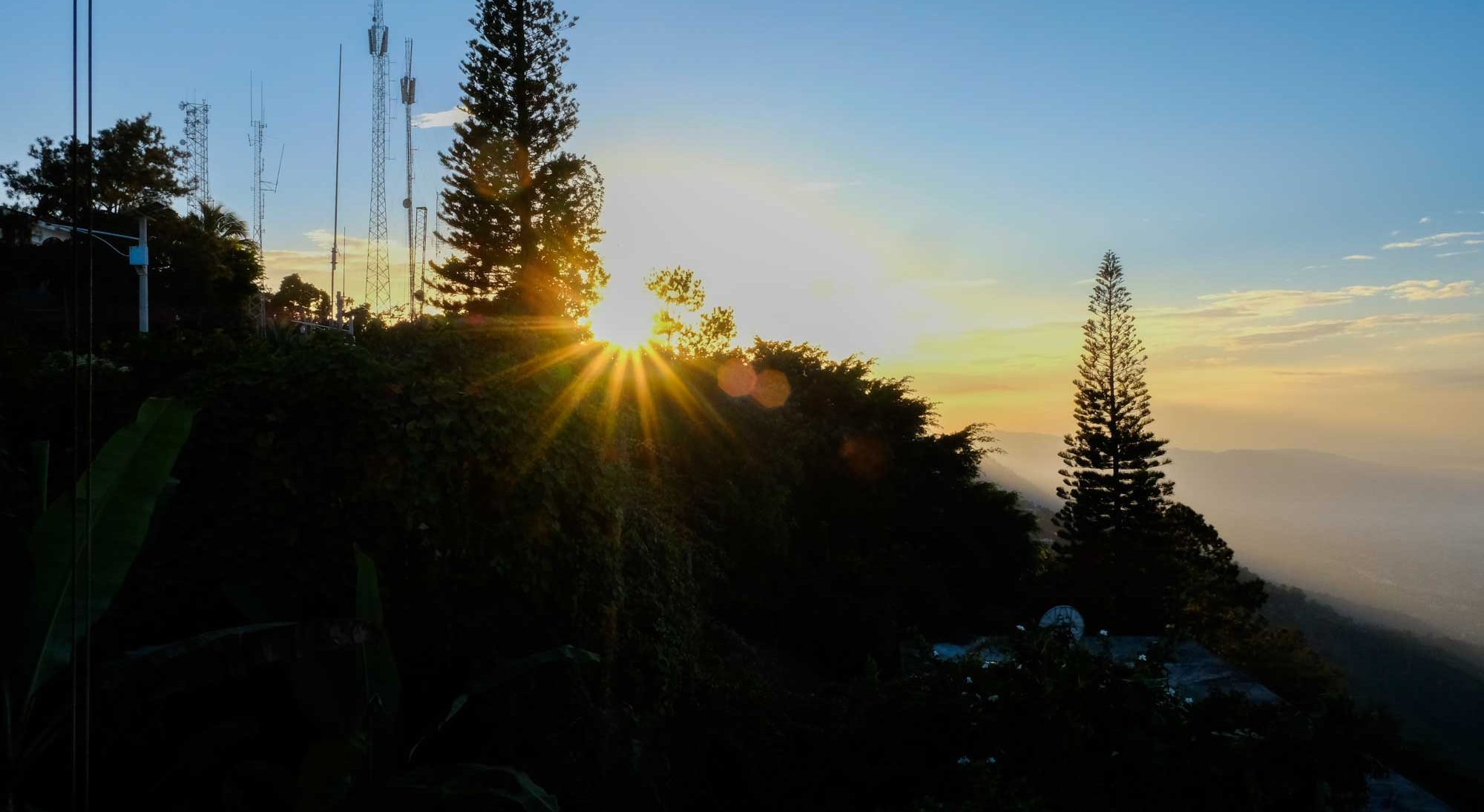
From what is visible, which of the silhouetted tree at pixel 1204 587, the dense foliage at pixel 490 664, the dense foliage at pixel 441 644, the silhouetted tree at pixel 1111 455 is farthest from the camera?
the silhouetted tree at pixel 1111 455

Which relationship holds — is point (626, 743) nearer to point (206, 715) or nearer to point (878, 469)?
point (206, 715)

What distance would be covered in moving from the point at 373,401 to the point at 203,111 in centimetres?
4077

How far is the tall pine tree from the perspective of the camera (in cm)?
2522

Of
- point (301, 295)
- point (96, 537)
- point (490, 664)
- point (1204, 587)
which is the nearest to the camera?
point (96, 537)

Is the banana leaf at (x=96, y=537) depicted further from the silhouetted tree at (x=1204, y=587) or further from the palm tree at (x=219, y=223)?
the palm tree at (x=219, y=223)

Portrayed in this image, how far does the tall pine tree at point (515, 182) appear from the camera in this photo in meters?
25.2

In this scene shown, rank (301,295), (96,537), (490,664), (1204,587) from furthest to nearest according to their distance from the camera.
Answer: (301,295) → (1204,587) → (490,664) → (96,537)

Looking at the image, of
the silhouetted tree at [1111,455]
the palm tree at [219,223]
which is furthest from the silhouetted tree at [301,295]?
the silhouetted tree at [1111,455]

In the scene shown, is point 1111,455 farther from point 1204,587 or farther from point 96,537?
point 96,537

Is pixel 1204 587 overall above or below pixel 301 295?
below

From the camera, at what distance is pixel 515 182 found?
25.5 metres

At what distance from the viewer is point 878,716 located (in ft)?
17.7

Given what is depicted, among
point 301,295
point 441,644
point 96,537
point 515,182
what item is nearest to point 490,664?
point 441,644

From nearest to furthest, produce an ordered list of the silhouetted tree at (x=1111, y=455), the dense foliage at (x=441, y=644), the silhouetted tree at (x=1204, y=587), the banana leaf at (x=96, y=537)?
1. the banana leaf at (x=96, y=537)
2. the dense foliage at (x=441, y=644)
3. the silhouetted tree at (x=1204, y=587)
4. the silhouetted tree at (x=1111, y=455)
